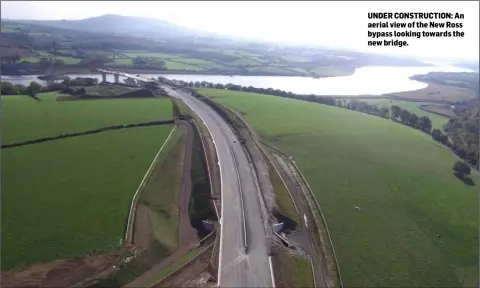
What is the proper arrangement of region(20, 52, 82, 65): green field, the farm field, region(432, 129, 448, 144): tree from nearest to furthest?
1. the farm field
2. region(432, 129, 448, 144): tree
3. region(20, 52, 82, 65): green field

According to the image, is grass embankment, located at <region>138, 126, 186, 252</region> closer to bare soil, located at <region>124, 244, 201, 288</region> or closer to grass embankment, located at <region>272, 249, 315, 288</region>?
bare soil, located at <region>124, 244, 201, 288</region>

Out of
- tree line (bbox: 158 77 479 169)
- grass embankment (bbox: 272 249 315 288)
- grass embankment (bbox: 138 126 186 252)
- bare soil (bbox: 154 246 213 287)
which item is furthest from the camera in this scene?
tree line (bbox: 158 77 479 169)

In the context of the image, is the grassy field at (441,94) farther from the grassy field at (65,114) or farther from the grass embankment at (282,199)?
the grass embankment at (282,199)

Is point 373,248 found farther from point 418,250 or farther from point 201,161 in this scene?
point 201,161

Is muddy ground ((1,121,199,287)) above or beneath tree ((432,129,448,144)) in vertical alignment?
beneath

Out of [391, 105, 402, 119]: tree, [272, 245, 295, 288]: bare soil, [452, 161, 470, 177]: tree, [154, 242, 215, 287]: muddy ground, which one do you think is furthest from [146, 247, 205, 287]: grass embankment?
[391, 105, 402, 119]: tree

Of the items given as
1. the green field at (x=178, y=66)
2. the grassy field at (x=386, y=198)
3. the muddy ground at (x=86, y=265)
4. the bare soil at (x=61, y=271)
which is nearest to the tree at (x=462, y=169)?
the grassy field at (x=386, y=198)

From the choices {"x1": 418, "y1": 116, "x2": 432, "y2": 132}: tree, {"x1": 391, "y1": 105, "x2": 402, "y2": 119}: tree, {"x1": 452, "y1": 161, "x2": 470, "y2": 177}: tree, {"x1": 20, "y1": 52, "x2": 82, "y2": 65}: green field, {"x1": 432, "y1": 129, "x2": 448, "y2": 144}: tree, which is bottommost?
{"x1": 452, "y1": 161, "x2": 470, "y2": 177}: tree
